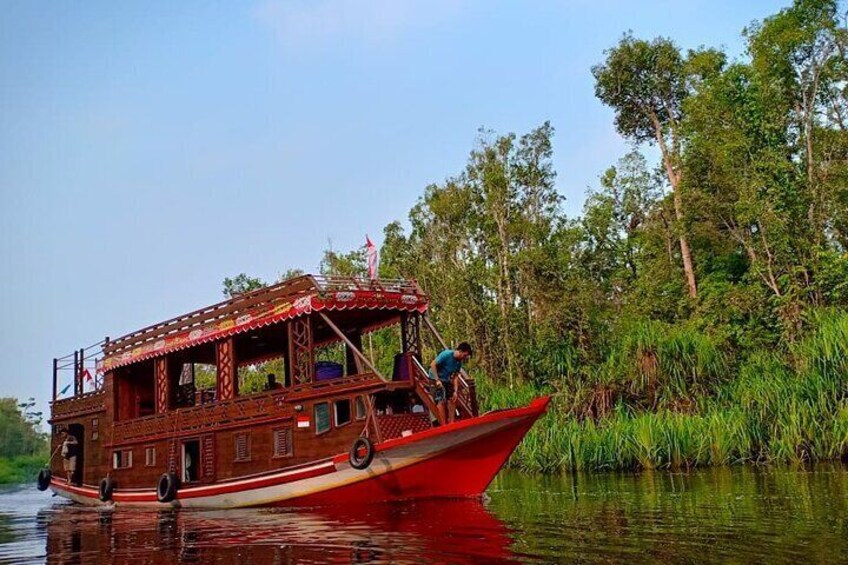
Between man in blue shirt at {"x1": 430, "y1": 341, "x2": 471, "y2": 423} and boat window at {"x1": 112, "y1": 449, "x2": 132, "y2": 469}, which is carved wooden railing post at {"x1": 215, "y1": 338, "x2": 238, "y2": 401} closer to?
boat window at {"x1": 112, "y1": 449, "x2": 132, "y2": 469}

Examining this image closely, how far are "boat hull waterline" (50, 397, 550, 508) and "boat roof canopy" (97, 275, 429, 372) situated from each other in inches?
92.4

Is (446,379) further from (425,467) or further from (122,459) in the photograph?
(122,459)

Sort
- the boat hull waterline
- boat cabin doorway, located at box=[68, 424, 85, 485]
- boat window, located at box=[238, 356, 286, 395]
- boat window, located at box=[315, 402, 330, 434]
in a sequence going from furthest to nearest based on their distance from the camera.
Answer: boat window, located at box=[238, 356, 286, 395] → boat cabin doorway, located at box=[68, 424, 85, 485] → boat window, located at box=[315, 402, 330, 434] → the boat hull waterline

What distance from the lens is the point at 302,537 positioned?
24.3 feet

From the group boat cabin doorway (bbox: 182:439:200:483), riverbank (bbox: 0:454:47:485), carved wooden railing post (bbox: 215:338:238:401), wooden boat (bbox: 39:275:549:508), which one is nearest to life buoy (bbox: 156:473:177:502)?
wooden boat (bbox: 39:275:549:508)

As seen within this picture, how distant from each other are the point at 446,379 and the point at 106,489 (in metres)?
8.12

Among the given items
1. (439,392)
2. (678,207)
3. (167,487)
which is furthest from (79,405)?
(678,207)

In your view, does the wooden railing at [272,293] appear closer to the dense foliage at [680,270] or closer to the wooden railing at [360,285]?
the wooden railing at [360,285]

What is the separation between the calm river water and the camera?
548 cm

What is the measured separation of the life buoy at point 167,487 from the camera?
508 inches

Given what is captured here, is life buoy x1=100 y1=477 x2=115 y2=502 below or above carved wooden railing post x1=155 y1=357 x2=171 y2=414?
below

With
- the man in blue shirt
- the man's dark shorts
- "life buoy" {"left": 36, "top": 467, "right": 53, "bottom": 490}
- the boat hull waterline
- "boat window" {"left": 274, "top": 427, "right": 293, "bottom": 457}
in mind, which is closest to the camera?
the boat hull waterline

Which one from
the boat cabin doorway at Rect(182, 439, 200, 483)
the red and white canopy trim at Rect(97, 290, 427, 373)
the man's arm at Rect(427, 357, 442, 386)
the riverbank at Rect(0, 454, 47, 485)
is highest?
the red and white canopy trim at Rect(97, 290, 427, 373)

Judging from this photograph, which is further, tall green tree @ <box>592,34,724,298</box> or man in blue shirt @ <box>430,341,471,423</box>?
tall green tree @ <box>592,34,724,298</box>
